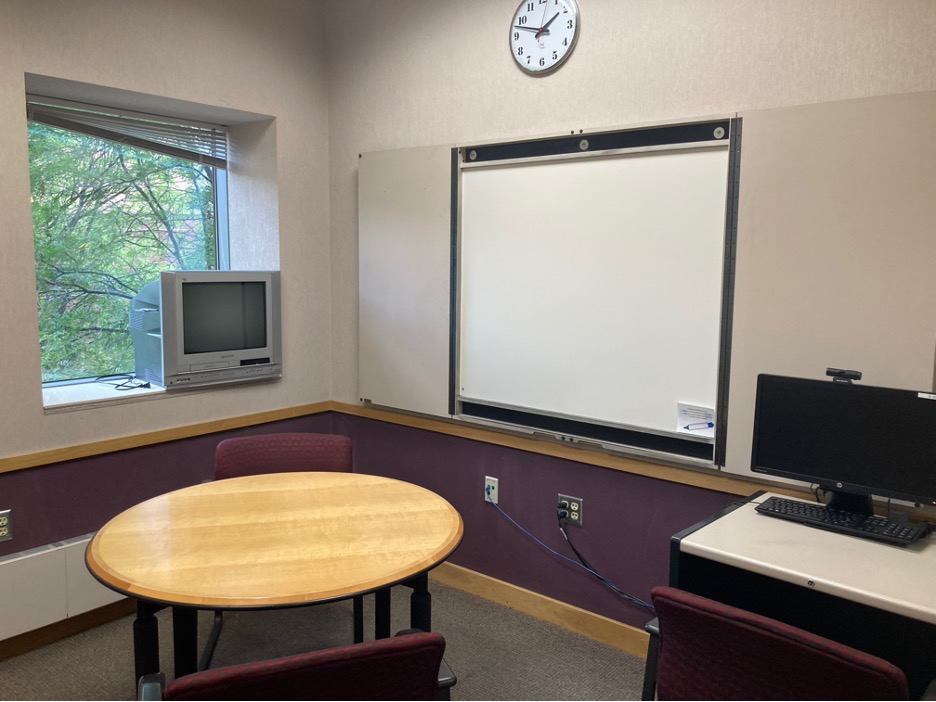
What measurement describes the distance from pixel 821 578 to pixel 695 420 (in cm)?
86

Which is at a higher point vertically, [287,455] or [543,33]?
[543,33]

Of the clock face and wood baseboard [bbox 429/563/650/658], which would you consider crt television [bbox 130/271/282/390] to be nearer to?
wood baseboard [bbox 429/563/650/658]

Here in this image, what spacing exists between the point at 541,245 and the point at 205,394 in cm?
170

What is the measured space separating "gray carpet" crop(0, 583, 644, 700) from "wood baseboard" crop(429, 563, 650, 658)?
0.03 meters

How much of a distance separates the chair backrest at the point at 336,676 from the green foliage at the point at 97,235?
2457 millimetres

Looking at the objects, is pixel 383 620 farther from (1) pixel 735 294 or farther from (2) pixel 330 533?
(1) pixel 735 294

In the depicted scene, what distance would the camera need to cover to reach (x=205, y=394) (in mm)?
3240

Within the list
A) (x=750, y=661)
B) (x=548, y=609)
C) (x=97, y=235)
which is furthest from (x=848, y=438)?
(x=97, y=235)

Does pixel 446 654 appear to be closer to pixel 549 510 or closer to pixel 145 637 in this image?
pixel 549 510

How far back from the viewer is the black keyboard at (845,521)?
6.10 ft

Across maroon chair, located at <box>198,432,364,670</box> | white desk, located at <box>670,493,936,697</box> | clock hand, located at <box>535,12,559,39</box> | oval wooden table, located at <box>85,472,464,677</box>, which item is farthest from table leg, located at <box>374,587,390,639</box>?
clock hand, located at <box>535,12,559,39</box>

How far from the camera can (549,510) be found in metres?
2.91

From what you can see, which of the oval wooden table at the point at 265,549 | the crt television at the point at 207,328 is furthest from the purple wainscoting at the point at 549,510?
the oval wooden table at the point at 265,549

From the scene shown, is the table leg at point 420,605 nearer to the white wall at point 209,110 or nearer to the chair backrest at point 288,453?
the chair backrest at point 288,453
